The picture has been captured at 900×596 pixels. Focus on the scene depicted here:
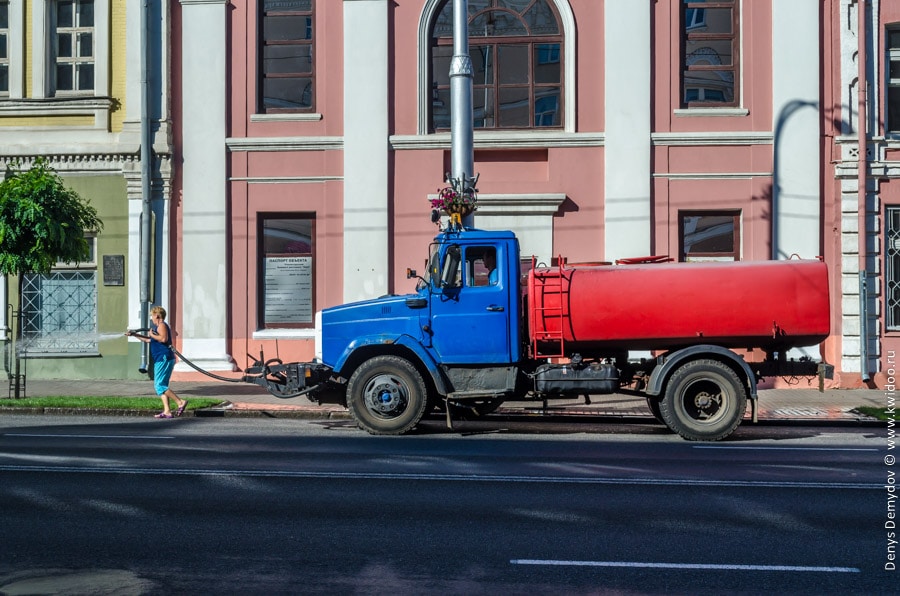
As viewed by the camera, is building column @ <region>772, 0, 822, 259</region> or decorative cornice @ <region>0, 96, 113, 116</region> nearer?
building column @ <region>772, 0, 822, 259</region>

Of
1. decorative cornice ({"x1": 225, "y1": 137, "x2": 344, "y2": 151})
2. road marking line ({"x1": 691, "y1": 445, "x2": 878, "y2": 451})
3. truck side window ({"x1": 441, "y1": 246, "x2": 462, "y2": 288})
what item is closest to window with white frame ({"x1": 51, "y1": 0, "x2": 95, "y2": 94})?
decorative cornice ({"x1": 225, "y1": 137, "x2": 344, "y2": 151})

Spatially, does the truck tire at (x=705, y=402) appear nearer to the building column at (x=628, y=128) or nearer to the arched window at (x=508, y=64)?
the building column at (x=628, y=128)

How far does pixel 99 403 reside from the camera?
16.5 meters

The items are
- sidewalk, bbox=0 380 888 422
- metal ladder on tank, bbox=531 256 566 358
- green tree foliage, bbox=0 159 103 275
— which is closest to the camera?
metal ladder on tank, bbox=531 256 566 358

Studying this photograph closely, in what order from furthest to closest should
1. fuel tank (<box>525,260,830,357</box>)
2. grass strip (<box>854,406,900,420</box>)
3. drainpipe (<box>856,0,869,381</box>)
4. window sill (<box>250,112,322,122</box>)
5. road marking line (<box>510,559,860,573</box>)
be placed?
window sill (<box>250,112,322,122</box>) → drainpipe (<box>856,0,869,381</box>) → grass strip (<box>854,406,900,420</box>) → fuel tank (<box>525,260,830,357</box>) → road marking line (<box>510,559,860,573</box>)

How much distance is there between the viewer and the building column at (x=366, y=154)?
67.5ft

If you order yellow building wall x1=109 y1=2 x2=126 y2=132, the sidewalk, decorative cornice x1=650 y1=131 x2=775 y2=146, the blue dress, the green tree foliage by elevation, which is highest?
yellow building wall x1=109 y1=2 x2=126 y2=132

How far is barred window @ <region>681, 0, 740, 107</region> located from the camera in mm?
20484

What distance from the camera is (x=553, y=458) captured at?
36.7 ft

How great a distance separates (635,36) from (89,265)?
1165cm

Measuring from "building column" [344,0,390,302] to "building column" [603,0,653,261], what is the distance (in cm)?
432

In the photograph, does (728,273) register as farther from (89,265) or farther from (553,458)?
(89,265)

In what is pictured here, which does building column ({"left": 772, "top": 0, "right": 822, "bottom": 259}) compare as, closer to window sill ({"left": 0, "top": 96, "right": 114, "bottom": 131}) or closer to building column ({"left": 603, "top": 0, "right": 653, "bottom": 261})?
building column ({"left": 603, "top": 0, "right": 653, "bottom": 261})

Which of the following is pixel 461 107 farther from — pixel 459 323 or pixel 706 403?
pixel 706 403
